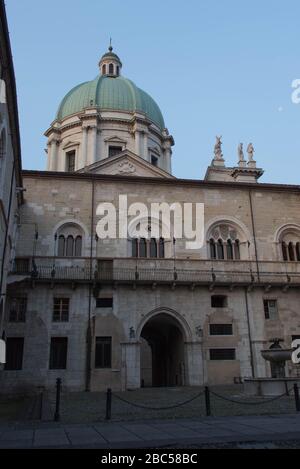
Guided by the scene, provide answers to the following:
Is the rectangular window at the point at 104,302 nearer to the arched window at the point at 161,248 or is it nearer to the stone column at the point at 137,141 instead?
the arched window at the point at 161,248

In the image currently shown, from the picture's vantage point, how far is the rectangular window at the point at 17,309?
24.6 m

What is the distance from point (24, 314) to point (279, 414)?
17040 mm

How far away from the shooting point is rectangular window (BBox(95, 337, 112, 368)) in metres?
24.6

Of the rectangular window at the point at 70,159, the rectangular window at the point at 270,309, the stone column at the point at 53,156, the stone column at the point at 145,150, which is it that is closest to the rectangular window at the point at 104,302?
the rectangular window at the point at 270,309

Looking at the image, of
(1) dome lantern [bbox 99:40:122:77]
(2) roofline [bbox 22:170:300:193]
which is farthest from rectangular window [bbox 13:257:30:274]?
(1) dome lantern [bbox 99:40:122:77]

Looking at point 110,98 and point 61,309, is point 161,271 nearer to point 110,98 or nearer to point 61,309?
point 61,309

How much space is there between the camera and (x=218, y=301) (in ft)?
90.9

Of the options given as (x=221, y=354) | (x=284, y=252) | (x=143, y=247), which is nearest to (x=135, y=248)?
(x=143, y=247)

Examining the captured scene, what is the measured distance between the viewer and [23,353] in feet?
78.6

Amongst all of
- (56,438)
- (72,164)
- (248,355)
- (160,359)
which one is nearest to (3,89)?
(56,438)

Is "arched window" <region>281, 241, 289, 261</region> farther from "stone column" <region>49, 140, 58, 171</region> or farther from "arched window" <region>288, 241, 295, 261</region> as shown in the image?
"stone column" <region>49, 140, 58, 171</region>

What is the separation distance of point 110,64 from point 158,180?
27.4 meters

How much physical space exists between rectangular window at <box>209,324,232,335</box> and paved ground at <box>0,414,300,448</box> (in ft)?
50.7
